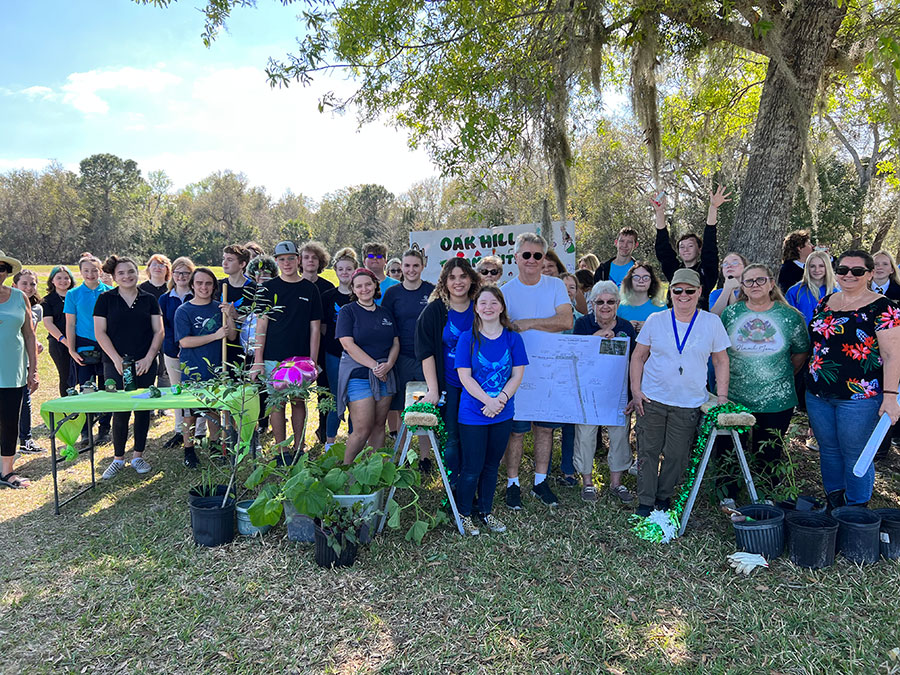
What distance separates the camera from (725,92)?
7543 mm

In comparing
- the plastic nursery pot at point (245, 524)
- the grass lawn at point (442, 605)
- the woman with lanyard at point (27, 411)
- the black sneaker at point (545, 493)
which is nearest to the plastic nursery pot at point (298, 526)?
the grass lawn at point (442, 605)

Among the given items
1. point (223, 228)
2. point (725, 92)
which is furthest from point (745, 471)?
point (223, 228)

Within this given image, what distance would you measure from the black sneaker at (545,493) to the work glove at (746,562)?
1.26m

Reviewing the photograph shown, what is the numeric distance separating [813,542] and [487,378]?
211cm

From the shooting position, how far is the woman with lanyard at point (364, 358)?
4.13 metres


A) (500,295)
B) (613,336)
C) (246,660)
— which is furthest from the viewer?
(613,336)

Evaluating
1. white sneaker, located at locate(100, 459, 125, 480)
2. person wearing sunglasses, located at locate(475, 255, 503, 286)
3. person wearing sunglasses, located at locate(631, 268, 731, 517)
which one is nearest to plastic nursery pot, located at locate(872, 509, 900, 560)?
person wearing sunglasses, located at locate(631, 268, 731, 517)

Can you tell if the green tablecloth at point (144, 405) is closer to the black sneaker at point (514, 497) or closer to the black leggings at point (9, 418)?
the black leggings at point (9, 418)

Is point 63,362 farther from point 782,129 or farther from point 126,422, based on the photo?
point 782,129

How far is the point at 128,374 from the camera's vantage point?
4566mm

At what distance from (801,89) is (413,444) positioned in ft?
15.7

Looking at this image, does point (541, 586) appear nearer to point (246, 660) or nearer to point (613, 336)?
point (246, 660)

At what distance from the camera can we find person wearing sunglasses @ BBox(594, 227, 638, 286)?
17.6ft

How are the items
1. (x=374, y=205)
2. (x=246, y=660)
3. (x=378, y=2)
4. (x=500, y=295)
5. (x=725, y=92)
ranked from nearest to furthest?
(x=246, y=660) → (x=500, y=295) → (x=378, y=2) → (x=725, y=92) → (x=374, y=205)
